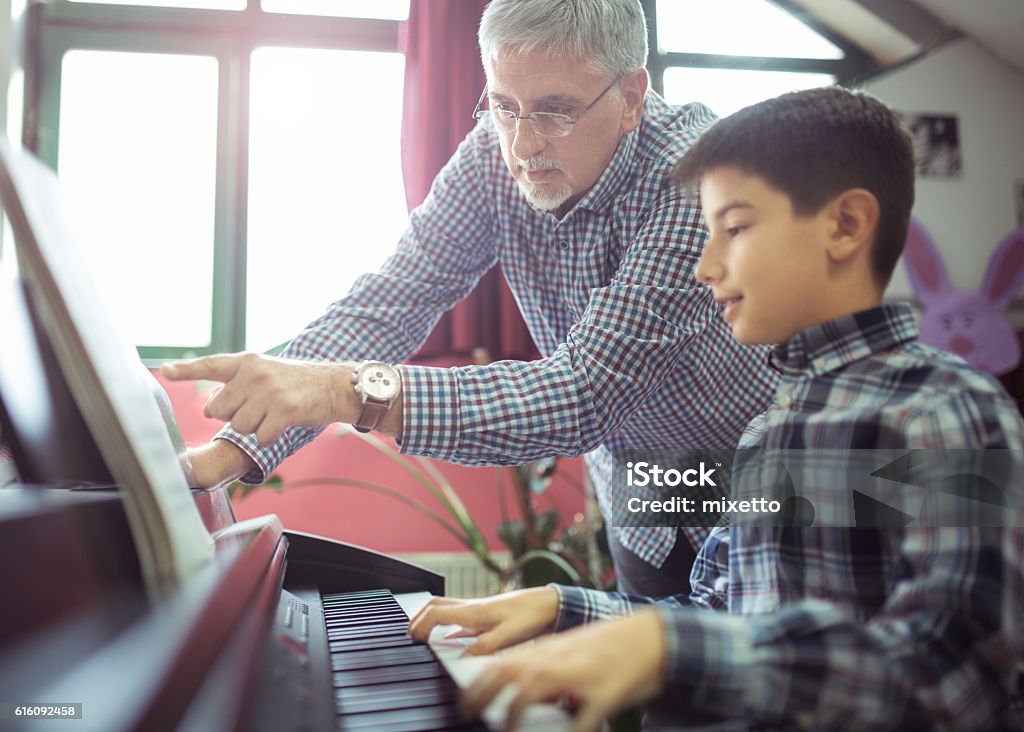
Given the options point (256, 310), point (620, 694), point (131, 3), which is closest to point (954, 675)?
point (620, 694)

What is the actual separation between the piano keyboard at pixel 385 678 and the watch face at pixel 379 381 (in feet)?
0.76

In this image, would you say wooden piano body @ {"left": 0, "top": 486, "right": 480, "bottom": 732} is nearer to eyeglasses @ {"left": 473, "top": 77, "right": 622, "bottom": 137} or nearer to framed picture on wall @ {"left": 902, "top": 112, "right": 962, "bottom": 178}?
eyeglasses @ {"left": 473, "top": 77, "right": 622, "bottom": 137}

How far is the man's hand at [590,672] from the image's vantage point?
42cm

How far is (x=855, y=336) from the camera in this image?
0.67m

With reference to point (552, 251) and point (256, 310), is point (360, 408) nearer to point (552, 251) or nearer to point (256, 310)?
point (552, 251)

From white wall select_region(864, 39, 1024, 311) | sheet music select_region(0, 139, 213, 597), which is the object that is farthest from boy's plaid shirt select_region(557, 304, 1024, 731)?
white wall select_region(864, 39, 1024, 311)

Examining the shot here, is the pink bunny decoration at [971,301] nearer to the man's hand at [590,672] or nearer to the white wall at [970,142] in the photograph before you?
the white wall at [970,142]

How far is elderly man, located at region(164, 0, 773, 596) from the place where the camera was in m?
0.88

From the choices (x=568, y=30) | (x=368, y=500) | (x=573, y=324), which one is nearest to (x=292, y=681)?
(x=573, y=324)

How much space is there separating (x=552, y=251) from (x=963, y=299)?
1.29 metres

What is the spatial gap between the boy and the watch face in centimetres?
22

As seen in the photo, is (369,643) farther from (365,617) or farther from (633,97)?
(633,97)

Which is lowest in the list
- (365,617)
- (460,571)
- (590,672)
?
(460,571)

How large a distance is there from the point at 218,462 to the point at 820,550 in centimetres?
66
